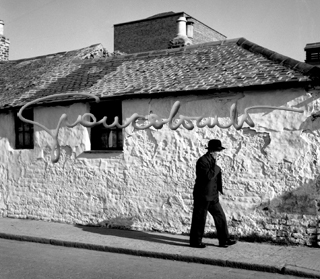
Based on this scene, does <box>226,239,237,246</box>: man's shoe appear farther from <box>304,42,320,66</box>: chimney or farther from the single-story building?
<box>304,42,320,66</box>: chimney

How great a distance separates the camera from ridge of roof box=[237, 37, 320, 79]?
8552 mm

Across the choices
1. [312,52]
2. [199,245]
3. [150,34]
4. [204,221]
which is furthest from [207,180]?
[150,34]

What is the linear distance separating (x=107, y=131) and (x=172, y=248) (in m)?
3.89

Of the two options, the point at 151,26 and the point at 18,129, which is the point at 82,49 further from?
the point at 151,26

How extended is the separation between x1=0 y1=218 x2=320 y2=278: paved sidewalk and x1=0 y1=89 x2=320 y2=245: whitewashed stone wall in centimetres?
46

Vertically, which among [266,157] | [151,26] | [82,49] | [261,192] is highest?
[151,26]

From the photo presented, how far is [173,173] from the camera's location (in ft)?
32.7

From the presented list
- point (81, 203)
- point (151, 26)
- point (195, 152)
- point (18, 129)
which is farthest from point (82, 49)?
point (151, 26)

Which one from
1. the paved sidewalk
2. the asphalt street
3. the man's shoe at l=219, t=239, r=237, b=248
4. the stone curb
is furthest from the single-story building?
the asphalt street

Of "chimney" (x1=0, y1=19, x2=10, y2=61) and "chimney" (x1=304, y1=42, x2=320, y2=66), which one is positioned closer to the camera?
"chimney" (x1=0, y1=19, x2=10, y2=61)

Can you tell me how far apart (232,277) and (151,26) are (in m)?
31.4

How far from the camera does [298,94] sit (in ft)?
28.5

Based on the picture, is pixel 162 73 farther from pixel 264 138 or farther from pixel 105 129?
pixel 264 138

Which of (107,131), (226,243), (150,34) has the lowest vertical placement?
(226,243)
